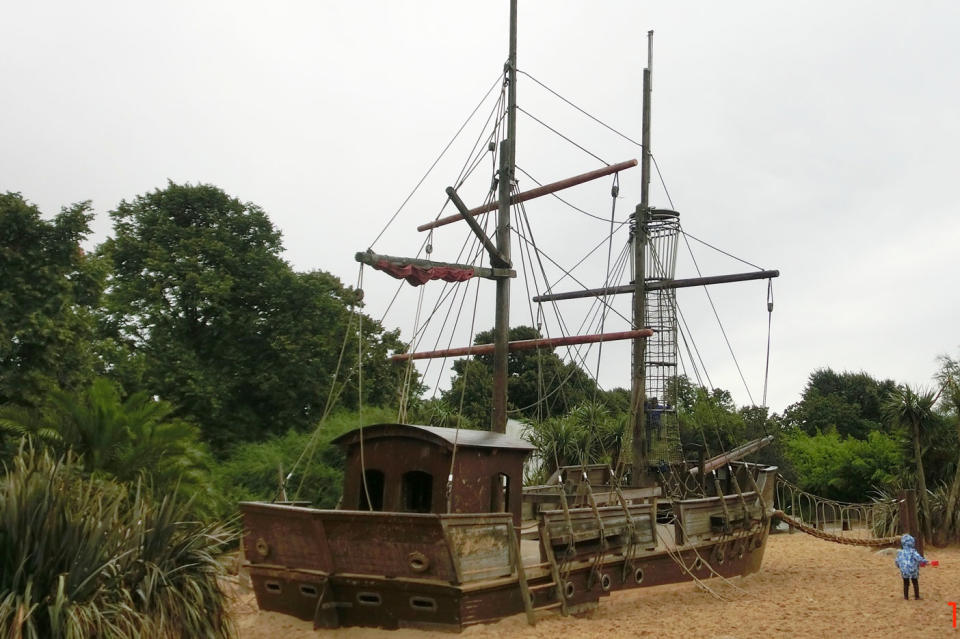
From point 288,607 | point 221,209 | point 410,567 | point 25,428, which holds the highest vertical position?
point 221,209

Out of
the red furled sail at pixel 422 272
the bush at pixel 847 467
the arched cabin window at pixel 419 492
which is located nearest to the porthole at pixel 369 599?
the arched cabin window at pixel 419 492

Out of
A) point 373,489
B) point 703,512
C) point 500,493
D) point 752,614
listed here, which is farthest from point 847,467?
point 373,489

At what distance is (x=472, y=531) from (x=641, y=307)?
482 inches

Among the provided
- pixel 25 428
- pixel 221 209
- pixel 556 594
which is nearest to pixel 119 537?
pixel 556 594

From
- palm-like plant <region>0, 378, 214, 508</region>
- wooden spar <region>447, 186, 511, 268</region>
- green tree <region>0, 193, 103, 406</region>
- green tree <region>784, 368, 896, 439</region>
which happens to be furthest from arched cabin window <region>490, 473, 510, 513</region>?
green tree <region>784, 368, 896, 439</region>

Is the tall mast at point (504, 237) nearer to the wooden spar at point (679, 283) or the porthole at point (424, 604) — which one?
the porthole at point (424, 604)

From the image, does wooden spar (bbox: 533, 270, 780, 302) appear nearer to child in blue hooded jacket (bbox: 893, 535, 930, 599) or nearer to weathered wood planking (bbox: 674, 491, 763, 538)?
weathered wood planking (bbox: 674, 491, 763, 538)

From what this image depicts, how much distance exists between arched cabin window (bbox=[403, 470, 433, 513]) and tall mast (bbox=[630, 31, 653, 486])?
8.88 m

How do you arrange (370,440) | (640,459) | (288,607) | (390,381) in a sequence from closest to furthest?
(288,607) < (370,440) < (640,459) < (390,381)

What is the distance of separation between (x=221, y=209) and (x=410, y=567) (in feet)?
66.9

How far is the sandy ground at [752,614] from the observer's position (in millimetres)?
11094

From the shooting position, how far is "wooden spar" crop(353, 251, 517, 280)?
13367mm

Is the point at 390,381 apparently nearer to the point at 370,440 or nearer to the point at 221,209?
the point at 221,209

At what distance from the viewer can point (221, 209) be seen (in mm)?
28469
